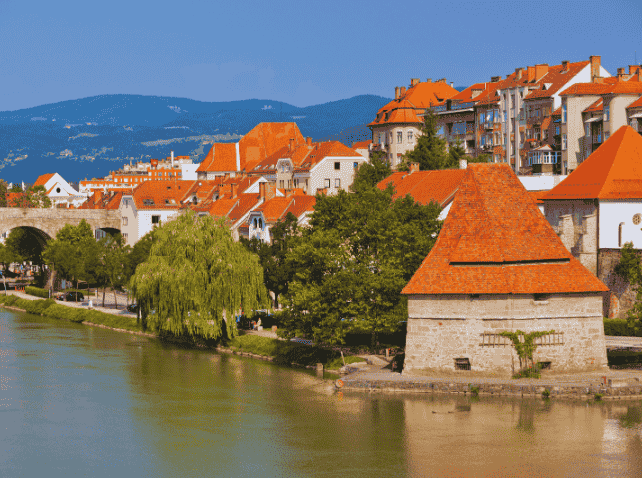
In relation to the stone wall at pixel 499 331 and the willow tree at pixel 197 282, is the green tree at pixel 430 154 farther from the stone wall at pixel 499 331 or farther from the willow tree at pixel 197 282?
the stone wall at pixel 499 331

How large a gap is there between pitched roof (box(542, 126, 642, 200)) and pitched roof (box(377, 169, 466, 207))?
8.53 m

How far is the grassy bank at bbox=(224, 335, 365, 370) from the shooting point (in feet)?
151

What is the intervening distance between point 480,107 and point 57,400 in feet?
214

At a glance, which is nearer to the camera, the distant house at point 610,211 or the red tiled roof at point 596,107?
the distant house at point 610,211

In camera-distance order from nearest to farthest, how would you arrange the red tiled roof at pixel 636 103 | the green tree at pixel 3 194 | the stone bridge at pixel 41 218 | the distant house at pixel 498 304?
the distant house at pixel 498 304, the red tiled roof at pixel 636 103, the stone bridge at pixel 41 218, the green tree at pixel 3 194

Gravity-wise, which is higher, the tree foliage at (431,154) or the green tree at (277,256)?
the tree foliage at (431,154)

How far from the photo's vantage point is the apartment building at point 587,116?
7350 centimetres

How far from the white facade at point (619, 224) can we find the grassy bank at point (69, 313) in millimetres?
29322

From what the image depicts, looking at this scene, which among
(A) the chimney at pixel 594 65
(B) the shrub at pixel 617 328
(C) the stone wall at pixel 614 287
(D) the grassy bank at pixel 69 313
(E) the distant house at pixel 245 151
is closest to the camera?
(B) the shrub at pixel 617 328

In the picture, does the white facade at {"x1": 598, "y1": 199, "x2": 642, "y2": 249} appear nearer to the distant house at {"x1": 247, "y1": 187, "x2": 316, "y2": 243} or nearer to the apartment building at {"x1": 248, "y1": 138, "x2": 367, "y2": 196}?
the distant house at {"x1": 247, "y1": 187, "x2": 316, "y2": 243}

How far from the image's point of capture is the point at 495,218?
1555 inches

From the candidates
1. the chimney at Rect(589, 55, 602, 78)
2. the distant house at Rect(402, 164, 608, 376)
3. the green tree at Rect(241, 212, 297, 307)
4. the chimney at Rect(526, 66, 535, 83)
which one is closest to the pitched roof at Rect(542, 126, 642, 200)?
the distant house at Rect(402, 164, 608, 376)

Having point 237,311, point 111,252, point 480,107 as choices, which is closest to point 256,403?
point 237,311

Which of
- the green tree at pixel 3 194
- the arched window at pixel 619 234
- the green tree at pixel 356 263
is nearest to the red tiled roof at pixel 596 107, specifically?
the arched window at pixel 619 234
